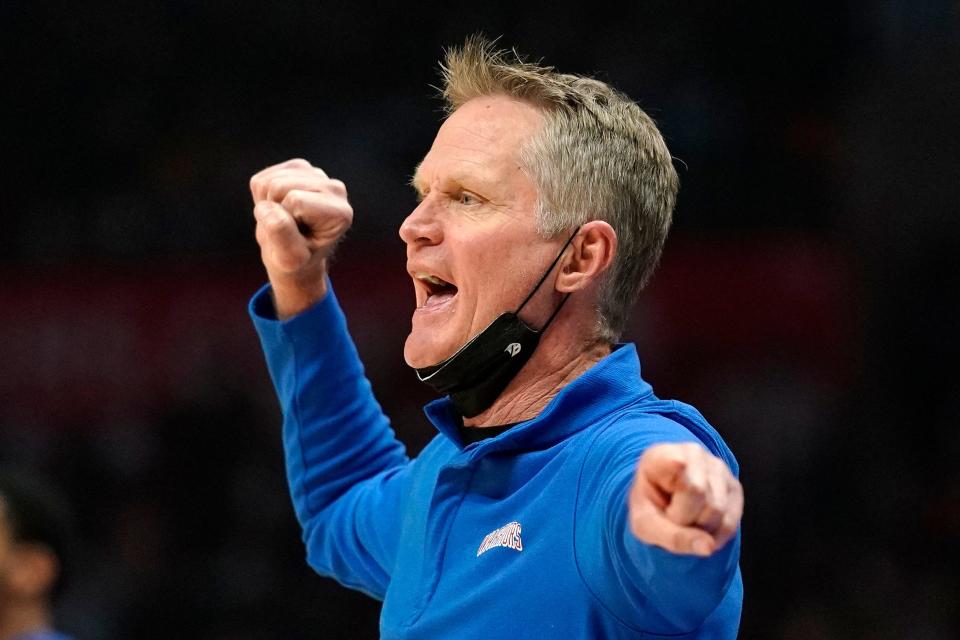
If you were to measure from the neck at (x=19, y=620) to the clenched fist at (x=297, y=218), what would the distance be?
91 centimetres

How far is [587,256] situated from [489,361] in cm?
27

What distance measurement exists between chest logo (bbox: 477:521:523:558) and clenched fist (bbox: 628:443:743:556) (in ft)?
1.81

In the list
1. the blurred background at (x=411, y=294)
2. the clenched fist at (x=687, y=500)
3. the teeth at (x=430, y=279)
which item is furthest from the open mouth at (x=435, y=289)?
the blurred background at (x=411, y=294)

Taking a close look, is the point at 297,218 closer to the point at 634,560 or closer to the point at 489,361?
the point at 489,361

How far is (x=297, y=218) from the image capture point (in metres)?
2.78

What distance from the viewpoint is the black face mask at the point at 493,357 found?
2.35 m

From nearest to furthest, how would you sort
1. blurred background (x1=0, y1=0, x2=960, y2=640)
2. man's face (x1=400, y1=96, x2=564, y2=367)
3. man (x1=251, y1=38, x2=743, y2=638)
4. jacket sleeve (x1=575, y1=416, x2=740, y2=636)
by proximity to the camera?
jacket sleeve (x1=575, y1=416, x2=740, y2=636), man (x1=251, y1=38, x2=743, y2=638), man's face (x1=400, y1=96, x2=564, y2=367), blurred background (x1=0, y1=0, x2=960, y2=640)

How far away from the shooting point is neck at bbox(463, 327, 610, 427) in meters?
2.39

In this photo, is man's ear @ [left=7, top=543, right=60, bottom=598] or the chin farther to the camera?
man's ear @ [left=7, top=543, right=60, bottom=598]

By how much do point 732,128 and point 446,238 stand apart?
5.82m

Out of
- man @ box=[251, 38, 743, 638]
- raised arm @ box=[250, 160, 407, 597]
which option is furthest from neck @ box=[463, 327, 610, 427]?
raised arm @ box=[250, 160, 407, 597]

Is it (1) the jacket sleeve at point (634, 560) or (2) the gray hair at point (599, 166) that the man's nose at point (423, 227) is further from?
(1) the jacket sleeve at point (634, 560)

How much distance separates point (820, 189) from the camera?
24.9 ft

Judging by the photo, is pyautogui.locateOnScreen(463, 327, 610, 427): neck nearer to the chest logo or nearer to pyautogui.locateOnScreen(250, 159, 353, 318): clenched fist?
the chest logo
